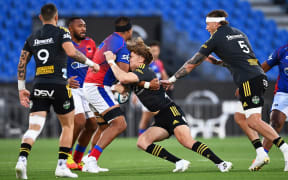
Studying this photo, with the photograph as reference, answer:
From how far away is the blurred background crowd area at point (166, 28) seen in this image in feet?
60.4

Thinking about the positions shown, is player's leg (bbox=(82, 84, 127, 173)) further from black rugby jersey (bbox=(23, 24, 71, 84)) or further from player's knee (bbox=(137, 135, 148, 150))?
black rugby jersey (bbox=(23, 24, 71, 84))

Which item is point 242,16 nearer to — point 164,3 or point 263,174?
point 164,3

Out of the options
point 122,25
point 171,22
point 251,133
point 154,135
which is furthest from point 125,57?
point 171,22

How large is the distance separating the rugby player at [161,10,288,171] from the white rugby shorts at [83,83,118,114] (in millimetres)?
857

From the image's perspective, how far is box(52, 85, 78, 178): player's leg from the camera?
23.0ft

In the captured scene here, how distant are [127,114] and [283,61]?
956 centimetres

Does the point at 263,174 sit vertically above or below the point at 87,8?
below

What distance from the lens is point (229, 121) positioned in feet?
60.3

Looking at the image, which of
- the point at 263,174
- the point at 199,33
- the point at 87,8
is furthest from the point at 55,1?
the point at 263,174

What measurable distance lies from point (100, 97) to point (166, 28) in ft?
46.0

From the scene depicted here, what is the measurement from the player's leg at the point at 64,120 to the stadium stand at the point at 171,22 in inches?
514

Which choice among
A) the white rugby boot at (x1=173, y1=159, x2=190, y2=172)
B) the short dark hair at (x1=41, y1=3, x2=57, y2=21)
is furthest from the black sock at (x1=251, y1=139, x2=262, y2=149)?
the short dark hair at (x1=41, y1=3, x2=57, y2=21)

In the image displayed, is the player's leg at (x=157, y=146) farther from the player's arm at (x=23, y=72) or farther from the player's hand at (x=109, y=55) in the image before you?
the player's arm at (x=23, y=72)

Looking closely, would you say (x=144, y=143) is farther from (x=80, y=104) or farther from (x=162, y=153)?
(x=80, y=104)
